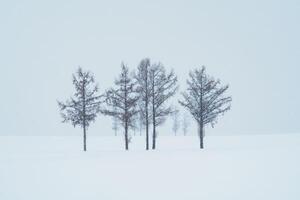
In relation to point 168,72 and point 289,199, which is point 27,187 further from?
point 168,72

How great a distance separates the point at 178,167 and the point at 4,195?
8.59 m

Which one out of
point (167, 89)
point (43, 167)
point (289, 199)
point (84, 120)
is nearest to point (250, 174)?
point (289, 199)

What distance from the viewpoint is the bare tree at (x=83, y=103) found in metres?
29.5

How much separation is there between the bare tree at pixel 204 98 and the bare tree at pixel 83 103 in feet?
31.8

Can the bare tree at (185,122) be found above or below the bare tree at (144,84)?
below

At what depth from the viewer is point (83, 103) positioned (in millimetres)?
29812

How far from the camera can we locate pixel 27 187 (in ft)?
38.2

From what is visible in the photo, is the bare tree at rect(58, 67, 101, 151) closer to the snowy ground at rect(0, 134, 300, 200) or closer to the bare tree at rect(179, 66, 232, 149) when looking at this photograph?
the bare tree at rect(179, 66, 232, 149)

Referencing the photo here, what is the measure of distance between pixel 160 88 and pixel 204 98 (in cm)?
542

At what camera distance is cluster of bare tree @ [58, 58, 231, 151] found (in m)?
29.1

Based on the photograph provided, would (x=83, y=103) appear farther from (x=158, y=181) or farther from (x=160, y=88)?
(x=158, y=181)

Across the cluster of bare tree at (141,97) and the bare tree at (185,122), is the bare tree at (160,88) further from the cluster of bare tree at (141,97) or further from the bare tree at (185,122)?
the bare tree at (185,122)

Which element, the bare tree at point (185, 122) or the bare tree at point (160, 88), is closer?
the bare tree at point (160, 88)

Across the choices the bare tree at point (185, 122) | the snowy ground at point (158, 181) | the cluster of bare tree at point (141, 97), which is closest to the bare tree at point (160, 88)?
the cluster of bare tree at point (141, 97)
